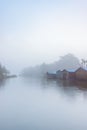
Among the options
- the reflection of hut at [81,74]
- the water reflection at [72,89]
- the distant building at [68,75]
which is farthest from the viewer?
the distant building at [68,75]

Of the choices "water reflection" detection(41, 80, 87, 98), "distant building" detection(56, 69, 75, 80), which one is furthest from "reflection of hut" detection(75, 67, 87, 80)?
"water reflection" detection(41, 80, 87, 98)

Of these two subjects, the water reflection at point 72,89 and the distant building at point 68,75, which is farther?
the distant building at point 68,75

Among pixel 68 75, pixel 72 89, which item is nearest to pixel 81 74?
pixel 68 75

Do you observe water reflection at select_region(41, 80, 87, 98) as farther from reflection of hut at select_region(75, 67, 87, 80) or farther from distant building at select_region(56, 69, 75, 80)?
distant building at select_region(56, 69, 75, 80)

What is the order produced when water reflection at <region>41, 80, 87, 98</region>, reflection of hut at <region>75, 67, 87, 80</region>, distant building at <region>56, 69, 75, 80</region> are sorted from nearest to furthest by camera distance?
1. water reflection at <region>41, 80, 87, 98</region>
2. reflection of hut at <region>75, 67, 87, 80</region>
3. distant building at <region>56, 69, 75, 80</region>

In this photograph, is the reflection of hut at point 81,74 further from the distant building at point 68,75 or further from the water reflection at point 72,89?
the water reflection at point 72,89

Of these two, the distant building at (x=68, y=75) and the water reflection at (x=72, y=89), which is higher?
the distant building at (x=68, y=75)

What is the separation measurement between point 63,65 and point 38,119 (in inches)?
897

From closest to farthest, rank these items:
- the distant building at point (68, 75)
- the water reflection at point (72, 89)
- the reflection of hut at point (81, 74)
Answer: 1. the water reflection at point (72, 89)
2. the reflection of hut at point (81, 74)
3. the distant building at point (68, 75)

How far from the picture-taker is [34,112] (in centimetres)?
514

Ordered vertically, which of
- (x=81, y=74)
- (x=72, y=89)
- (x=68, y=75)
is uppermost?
(x=68, y=75)

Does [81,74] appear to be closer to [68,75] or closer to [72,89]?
[68,75]

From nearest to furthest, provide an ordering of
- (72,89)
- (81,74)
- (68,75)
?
1. (72,89)
2. (81,74)
3. (68,75)

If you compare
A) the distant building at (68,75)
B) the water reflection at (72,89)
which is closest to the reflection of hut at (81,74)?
the distant building at (68,75)
